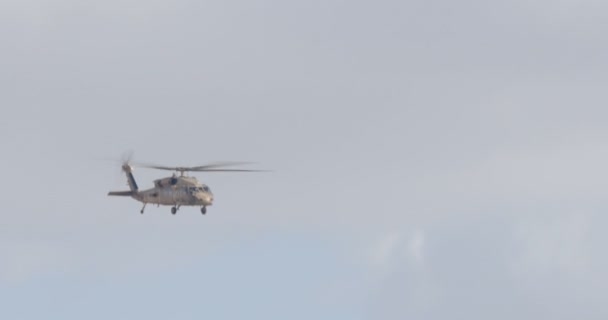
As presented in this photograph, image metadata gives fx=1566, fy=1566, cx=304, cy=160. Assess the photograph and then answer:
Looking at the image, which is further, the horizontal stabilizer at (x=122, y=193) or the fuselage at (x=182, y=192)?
the horizontal stabilizer at (x=122, y=193)

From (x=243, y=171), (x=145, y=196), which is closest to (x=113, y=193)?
(x=145, y=196)

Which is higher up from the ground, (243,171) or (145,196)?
(145,196)

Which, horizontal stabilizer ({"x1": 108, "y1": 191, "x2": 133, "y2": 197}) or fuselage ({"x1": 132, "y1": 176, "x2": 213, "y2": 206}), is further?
horizontal stabilizer ({"x1": 108, "y1": 191, "x2": 133, "y2": 197})

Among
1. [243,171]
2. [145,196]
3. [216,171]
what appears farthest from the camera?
[145,196]

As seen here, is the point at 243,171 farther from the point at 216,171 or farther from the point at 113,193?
the point at 113,193

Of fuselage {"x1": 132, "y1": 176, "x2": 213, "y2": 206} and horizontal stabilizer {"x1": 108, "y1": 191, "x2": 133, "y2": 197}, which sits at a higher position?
horizontal stabilizer {"x1": 108, "y1": 191, "x2": 133, "y2": 197}

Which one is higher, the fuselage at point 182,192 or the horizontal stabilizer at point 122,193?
the horizontal stabilizer at point 122,193

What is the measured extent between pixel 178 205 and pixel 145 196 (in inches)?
272

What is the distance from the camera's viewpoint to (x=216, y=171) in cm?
17562

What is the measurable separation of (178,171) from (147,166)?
6.01 m

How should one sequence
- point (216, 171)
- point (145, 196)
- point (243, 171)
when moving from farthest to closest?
point (145, 196) < point (216, 171) < point (243, 171)

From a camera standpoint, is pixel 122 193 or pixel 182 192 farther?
pixel 122 193

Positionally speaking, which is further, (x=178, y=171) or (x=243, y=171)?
(x=178, y=171)

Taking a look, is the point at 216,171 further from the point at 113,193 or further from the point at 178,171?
the point at 113,193
